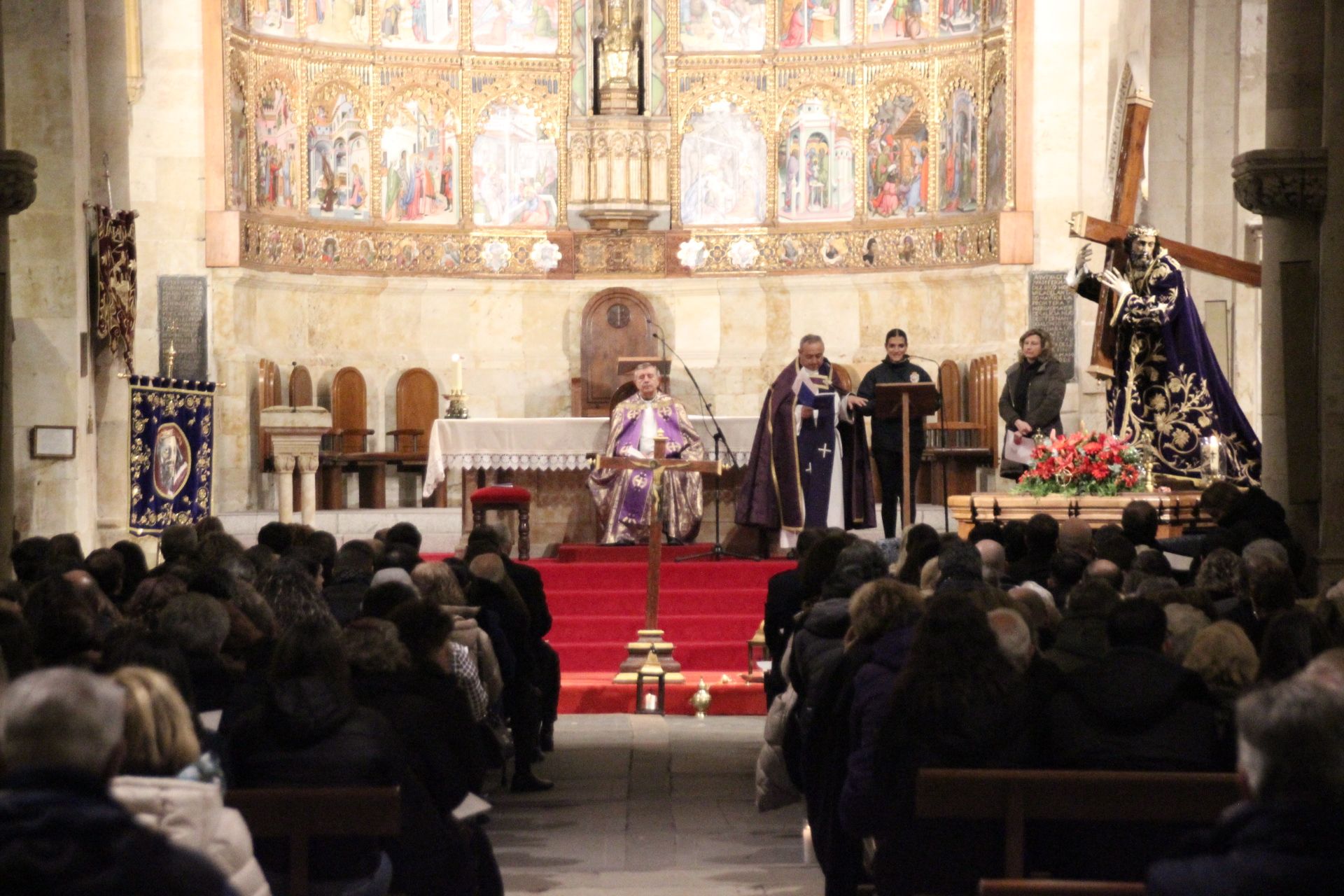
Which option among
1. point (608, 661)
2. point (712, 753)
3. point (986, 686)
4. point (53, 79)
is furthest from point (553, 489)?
point (986, 686)

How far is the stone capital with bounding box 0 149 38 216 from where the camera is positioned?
1038cm

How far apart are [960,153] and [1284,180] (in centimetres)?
857

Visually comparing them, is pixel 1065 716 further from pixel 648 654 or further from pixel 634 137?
pixel 634 137

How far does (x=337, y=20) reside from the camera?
19.6 meters

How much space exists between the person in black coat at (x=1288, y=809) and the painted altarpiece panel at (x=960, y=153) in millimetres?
16249

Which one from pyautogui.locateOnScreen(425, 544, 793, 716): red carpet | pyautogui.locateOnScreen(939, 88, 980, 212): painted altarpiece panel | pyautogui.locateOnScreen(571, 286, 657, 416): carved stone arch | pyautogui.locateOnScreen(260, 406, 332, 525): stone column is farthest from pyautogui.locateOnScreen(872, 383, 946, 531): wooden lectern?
pyautogui.locateOnScreen(571, 286, 657, 416): carved stone arch

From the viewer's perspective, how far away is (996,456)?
18031 millimetres

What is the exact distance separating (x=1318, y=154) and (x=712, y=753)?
4.39m

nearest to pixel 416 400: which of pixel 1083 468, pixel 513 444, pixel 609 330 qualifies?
pixel 609 330

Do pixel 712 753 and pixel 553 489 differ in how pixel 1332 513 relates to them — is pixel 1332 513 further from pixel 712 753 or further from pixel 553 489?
pixel 553 489

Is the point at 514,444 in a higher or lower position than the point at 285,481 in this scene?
higher

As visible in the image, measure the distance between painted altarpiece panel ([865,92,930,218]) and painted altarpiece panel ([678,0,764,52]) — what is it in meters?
1.50

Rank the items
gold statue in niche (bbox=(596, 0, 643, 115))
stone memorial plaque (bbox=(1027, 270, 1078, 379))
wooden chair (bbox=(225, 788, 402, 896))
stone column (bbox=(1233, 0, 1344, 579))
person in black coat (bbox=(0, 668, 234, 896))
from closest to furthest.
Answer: person in black coat (bbox=(0, 668, 234, 896)) → wooden chair (bbox=(225, 788, 402, 896)) → stone column (bbox=(1233, 0, 1344, 579)) → stone memorial plaque (bbox=(1027, 270, 1078, 379)) → gold statue in niche (bbox=(596, 0, 643, 115))

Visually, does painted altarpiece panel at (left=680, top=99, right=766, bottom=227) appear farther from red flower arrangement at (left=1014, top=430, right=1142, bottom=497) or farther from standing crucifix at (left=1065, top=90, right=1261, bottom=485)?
red flower arrangement at (left=1014, top=430, right=1142, bottom=497)
